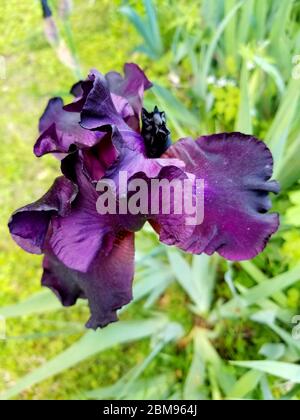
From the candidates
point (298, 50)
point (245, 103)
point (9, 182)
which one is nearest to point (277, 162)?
point (245, 103)

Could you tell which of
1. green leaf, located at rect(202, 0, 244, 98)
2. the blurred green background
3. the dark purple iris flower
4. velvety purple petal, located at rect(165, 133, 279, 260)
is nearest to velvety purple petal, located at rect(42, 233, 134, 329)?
the dark purple iris flower

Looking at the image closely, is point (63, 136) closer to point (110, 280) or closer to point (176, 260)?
point (110, 280)

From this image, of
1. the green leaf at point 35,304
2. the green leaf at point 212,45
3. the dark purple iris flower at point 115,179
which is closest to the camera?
the dark purple iris flower at point 115,179

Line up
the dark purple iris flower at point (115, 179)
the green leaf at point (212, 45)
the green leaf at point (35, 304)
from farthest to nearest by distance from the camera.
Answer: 1. the green leaf at point (212, 45)
2. the green leaf at point (35, 304)
3. the dark purple iris flower at point (115, 179)

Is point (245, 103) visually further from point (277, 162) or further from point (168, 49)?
point (168, 49)

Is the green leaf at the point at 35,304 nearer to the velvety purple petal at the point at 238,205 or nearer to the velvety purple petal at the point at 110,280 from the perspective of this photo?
the velvety purple petal at the point at 110,280

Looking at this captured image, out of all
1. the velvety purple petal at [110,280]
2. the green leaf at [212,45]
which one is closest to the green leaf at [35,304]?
the velvety purple petal at [110,280]

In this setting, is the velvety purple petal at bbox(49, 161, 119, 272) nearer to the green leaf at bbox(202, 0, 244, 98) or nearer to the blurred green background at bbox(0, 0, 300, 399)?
the blurred green background at bbox(0, 0, 300, 399)

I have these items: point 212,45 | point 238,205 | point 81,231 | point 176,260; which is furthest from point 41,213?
point 212,45
